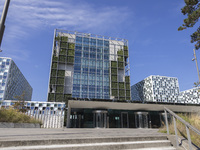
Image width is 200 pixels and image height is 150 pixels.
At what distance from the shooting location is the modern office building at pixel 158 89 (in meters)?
103

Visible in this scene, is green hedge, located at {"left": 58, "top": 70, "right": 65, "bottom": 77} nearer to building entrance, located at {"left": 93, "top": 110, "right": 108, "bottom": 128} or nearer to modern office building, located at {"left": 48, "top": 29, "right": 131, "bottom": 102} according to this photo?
modern office building, located at {"left": 48, "top": 29, "right": 131, "bottom": 102}

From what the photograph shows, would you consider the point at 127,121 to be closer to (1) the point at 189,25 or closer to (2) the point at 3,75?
(1) the point at 189,25

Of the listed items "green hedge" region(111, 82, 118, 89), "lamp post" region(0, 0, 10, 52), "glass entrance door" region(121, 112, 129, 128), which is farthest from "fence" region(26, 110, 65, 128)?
"green hedge" region(111, 82, 118, 89)

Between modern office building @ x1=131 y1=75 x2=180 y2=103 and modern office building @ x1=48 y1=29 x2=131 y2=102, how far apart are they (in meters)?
58.7

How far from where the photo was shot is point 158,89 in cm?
10419

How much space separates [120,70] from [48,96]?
2513cm

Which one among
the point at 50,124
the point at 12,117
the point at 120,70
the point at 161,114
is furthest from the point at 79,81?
the point at 12,117

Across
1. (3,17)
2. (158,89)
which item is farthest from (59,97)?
(158,89)

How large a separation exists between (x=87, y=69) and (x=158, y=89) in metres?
72.6

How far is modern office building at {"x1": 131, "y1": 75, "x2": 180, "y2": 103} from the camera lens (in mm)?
103312

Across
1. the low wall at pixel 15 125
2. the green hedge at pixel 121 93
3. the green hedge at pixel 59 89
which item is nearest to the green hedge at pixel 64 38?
the green hedge at pixel 59 89

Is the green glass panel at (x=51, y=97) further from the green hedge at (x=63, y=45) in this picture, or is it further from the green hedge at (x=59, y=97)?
the green hedge at (x=63, y=45)

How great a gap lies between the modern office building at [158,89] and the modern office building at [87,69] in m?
58.7

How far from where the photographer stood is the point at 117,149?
442 cm
